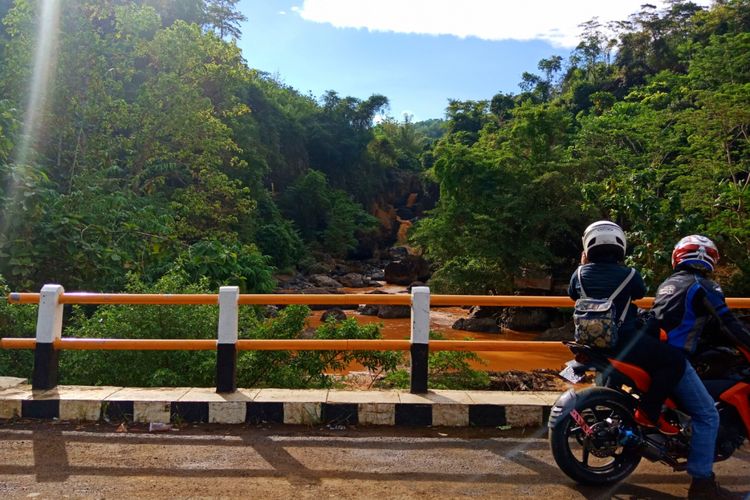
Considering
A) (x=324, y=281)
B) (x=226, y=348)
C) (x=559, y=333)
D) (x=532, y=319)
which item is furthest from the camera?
(x=324, y=281)

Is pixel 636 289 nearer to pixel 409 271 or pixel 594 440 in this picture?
pixel 594 440

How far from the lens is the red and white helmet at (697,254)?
3557mm

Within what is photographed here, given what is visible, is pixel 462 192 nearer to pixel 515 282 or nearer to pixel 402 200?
pixel 515 282

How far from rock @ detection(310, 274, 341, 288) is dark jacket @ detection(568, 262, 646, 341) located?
32.9 meters

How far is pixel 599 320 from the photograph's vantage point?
342cm

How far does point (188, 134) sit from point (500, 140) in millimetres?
20111

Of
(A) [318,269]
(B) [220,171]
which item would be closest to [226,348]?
(B) [220,171]

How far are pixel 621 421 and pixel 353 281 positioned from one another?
3533 cm

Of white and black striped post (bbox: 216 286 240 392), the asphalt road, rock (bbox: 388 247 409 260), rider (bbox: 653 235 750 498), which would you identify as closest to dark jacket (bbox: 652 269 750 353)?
rider (bbox: 653 235 750 498)

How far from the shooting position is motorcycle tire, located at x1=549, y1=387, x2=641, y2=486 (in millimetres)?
3512

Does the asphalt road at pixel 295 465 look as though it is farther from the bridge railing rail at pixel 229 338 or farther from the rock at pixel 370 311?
the rock at pixel 370 311

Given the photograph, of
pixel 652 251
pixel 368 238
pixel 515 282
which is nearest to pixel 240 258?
pixel 652 251

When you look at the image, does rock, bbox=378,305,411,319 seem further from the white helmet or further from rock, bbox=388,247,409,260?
rock, bbox=388,247,409,260

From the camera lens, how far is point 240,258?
42.3ft
